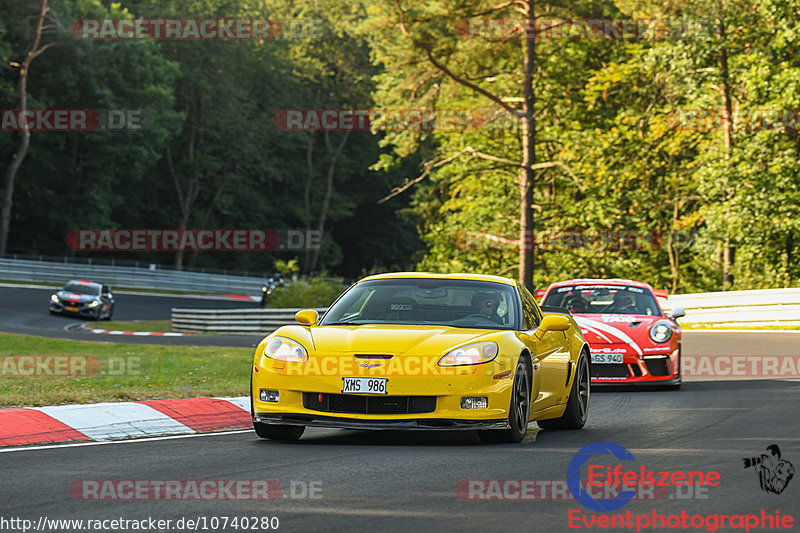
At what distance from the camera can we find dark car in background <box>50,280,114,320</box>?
4069 centimetres

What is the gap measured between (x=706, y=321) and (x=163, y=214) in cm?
5132

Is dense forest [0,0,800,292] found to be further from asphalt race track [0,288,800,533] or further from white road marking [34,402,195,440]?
asphalt race track [0,288,800,533]

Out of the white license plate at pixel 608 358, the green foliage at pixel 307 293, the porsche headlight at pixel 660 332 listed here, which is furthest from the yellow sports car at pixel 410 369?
the green foliage at pixel 307 293

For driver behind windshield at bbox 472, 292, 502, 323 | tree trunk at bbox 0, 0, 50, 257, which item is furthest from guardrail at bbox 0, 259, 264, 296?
driver behind windshield at bbox 472, 292, 502, 323

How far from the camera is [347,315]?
1024 centimetres

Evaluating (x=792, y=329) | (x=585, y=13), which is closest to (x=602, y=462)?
(x=792, y=329)

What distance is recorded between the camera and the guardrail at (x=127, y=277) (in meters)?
56.5

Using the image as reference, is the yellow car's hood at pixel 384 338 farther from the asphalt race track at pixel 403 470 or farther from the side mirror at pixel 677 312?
the side mirror at pixel 677 312

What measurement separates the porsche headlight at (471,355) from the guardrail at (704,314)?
19114mm

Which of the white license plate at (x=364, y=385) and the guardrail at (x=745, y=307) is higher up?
the white license plate at (x=364, y=385)

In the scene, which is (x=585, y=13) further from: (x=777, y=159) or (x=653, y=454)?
(x=653, y=454)

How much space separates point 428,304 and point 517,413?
1.40 m

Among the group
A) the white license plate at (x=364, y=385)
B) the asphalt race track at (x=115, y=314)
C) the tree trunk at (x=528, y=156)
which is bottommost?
the asphalt race track at (x=115, y=314)

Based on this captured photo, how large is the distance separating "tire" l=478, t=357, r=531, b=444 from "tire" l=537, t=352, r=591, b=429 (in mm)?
1174
